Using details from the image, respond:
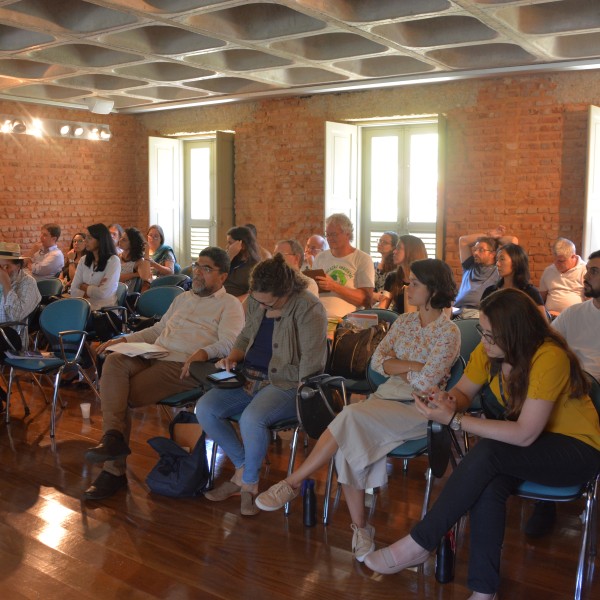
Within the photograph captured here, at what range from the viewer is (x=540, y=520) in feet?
12.7

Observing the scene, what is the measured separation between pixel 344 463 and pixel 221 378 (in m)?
0.98

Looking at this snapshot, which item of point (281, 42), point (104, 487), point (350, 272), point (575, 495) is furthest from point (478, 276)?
point (575, 495)

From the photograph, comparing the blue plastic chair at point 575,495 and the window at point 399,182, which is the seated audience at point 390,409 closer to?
the blue plastic chair at point 575,495

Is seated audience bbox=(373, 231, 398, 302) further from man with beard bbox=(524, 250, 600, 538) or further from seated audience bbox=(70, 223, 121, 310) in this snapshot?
seated audience bbox=(70, 223, 121, 310)

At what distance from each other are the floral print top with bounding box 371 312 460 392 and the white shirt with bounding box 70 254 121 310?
3815 millimetres

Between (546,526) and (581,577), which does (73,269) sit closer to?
(546,526)

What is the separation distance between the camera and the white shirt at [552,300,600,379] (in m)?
4.21

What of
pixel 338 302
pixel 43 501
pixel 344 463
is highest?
pixel 338 302

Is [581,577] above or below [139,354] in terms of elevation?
below

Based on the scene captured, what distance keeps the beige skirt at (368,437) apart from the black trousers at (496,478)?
1.73 feet

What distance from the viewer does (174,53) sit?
8000 millimetres

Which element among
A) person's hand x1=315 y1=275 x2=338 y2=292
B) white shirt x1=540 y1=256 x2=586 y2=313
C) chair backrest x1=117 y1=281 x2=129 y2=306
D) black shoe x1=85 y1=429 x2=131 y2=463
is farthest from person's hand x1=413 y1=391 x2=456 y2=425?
white shirt x1=540 y1=256 x2=586 y2=313

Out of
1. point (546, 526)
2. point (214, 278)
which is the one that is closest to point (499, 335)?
point (546, 526)

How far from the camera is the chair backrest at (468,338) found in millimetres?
4457
